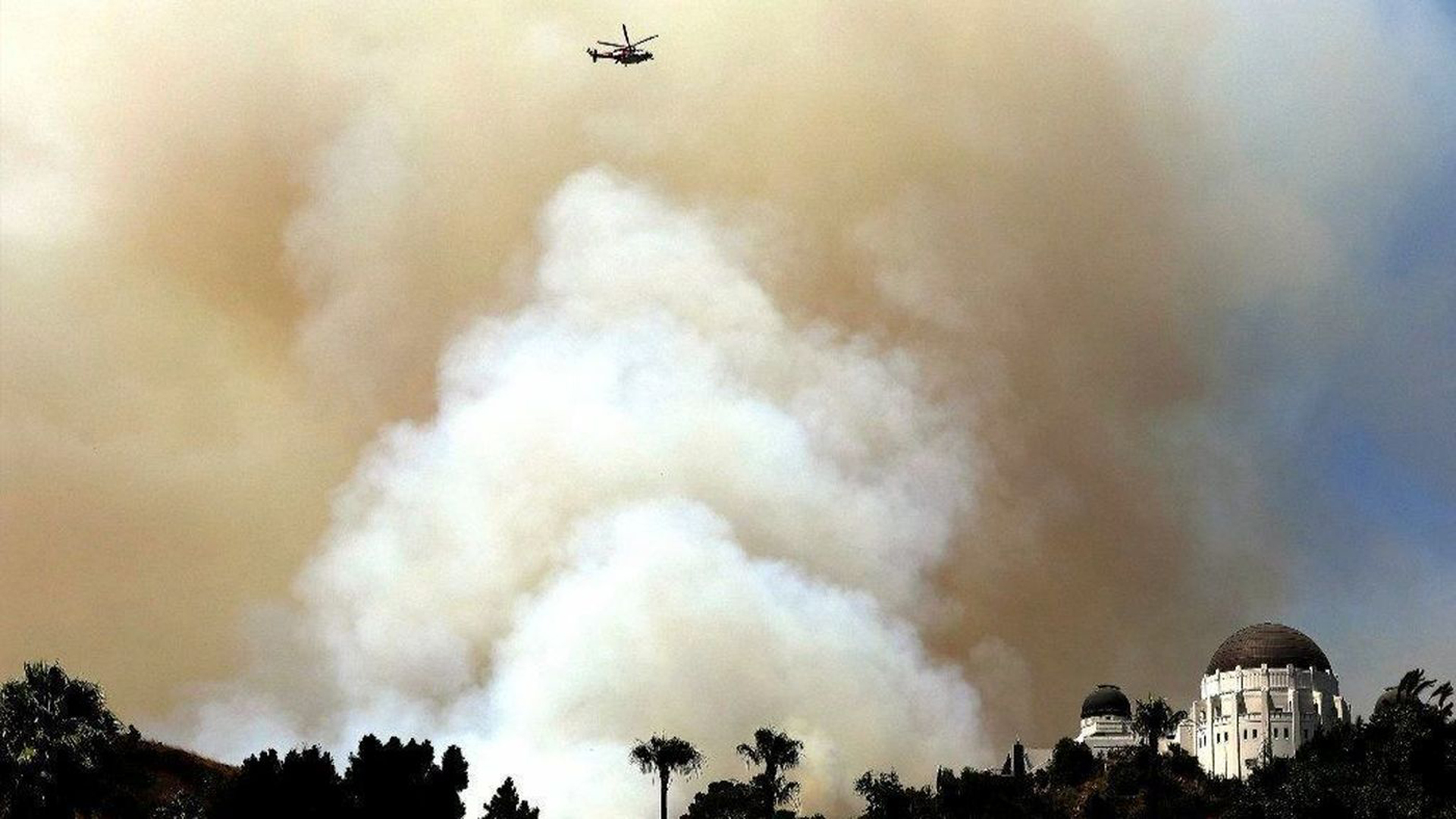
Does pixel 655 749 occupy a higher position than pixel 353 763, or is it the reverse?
pixel 655 749

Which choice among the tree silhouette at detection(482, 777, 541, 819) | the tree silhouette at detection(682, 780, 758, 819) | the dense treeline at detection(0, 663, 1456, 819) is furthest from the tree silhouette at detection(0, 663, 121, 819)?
the tree silhouette at detection(682, 780, 758, 819)

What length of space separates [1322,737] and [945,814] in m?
34.7

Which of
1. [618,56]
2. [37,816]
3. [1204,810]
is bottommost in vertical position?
[37,816]

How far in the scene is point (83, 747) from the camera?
303 ft

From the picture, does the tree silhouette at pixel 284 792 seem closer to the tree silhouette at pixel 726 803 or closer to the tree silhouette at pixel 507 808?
the tree silhouette at pixel 507 808

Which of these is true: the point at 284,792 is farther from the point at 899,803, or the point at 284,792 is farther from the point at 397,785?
the point at 899,803

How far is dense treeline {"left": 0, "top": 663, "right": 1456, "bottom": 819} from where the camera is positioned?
9231cm

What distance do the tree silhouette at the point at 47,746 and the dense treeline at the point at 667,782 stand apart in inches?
2.7

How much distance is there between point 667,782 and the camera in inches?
6939

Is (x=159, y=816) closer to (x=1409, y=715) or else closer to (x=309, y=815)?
(x=309, y=815)

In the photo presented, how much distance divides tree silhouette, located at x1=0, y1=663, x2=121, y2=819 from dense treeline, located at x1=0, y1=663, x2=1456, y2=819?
0.07 metres

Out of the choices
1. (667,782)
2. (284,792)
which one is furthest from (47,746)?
(667,782)

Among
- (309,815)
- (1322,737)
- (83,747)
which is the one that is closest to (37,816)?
(83,747)

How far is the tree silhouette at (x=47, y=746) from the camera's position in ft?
299
